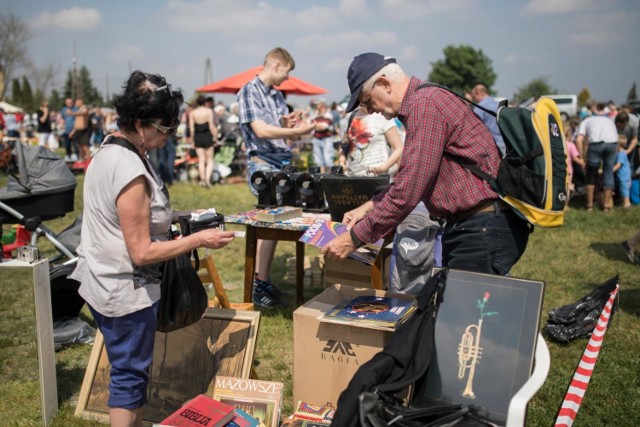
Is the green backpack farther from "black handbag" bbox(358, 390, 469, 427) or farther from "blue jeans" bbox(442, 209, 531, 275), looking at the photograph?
"black handbag" bbox(358, 390, 469, 427)

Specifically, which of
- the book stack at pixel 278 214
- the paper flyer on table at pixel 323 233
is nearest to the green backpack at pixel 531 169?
the paper flyer on table at pixel 323 233

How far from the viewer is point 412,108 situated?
7.74 ft

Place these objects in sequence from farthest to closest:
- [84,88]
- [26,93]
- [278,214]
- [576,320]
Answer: [84,88]
[26,93]
[576,320]
[278,214]

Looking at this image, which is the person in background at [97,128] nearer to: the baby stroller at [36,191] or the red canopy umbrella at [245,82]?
the red canopy umbrella at [245,82]

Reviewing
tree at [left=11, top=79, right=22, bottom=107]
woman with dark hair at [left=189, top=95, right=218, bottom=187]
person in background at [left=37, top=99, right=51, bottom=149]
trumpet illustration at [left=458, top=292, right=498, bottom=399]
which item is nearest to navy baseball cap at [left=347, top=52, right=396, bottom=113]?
trumpet illustration at [left=458, top=292, right=498, bottom=399]

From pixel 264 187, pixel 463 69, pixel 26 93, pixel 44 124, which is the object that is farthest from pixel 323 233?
pixel 463 69

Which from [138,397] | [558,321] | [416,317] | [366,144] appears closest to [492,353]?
[416,317]

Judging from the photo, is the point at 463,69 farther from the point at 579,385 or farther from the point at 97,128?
the point at 579,385

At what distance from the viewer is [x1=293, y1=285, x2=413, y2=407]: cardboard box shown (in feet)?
8.79

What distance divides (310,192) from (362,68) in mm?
1967

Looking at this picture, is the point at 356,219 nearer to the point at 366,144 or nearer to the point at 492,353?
the point at 492,353

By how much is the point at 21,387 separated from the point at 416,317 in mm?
2499

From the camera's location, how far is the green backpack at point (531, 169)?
94.3 inches

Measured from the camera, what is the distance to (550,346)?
165 inches
